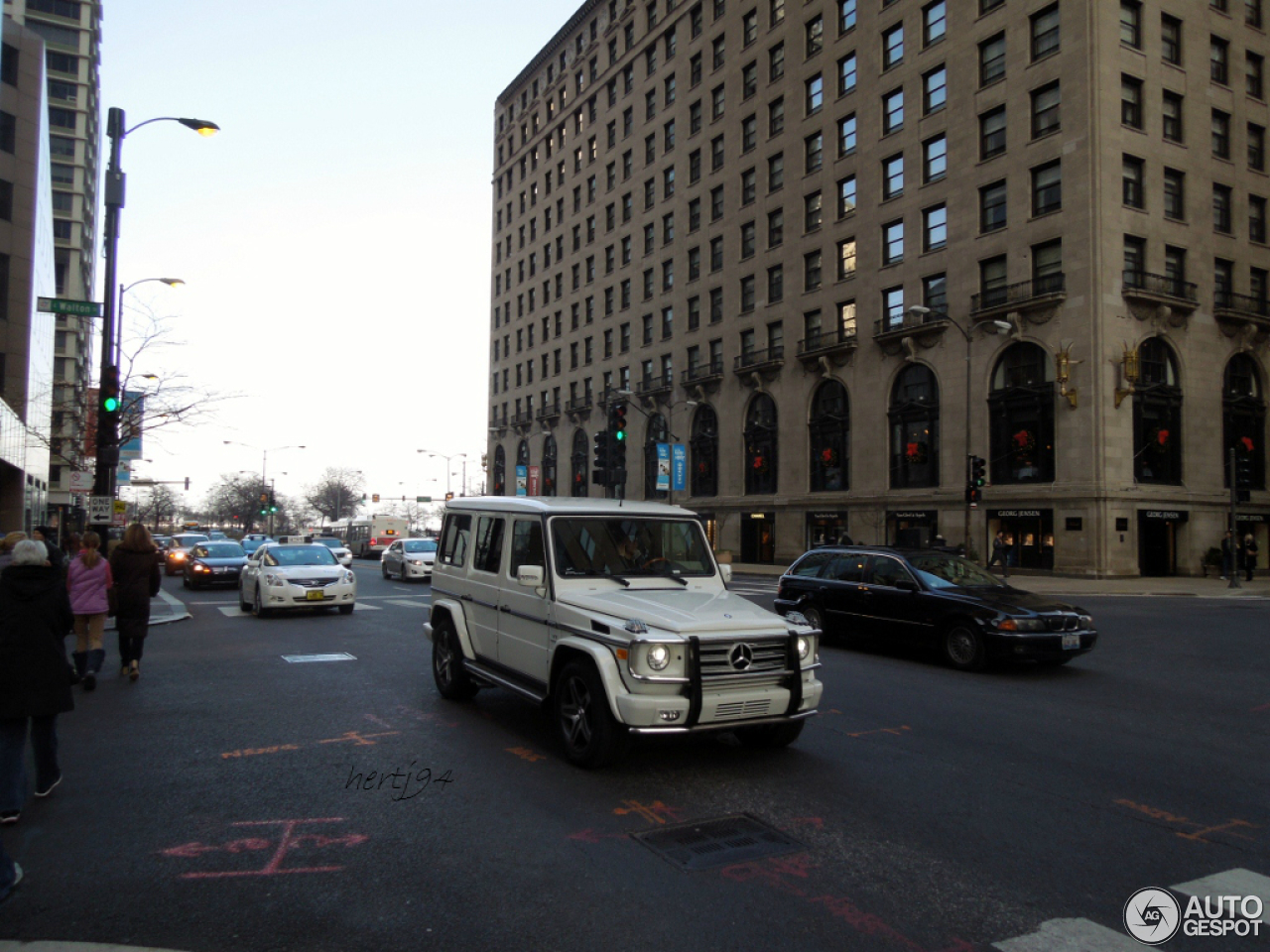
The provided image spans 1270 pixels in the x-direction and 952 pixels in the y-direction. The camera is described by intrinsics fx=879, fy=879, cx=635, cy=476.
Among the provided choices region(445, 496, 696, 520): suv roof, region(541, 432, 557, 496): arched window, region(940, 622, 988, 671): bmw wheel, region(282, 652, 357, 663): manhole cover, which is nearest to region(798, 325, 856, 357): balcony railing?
region(541, 432, 557, 496): arched window

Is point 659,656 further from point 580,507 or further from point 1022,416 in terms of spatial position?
point 1022,416

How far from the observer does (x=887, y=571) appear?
12711 mm

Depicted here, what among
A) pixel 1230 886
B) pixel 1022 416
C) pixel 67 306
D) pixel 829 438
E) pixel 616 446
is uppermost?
pixel 1022 416

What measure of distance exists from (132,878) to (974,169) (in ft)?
126

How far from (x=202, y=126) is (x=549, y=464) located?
53.6 m

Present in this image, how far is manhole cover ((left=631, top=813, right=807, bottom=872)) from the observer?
4680mm

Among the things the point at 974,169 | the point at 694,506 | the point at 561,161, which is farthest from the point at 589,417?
the point at 974,169

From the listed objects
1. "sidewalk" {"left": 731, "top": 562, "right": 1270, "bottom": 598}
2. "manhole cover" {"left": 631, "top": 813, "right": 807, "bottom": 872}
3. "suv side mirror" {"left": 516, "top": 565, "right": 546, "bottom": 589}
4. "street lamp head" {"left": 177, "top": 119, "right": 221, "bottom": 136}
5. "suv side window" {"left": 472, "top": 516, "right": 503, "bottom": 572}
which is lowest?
"sidewalk" {"left": 731, "top": 562, "right": 1270, "bottom": 598}

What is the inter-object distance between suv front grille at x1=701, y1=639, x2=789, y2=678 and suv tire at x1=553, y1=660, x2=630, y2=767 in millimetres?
748

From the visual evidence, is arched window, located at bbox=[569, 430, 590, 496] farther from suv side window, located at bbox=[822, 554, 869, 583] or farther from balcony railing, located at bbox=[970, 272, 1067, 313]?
suv side window, located at bbox=[822, 554, 869, 583]

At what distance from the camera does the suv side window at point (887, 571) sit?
12469mm

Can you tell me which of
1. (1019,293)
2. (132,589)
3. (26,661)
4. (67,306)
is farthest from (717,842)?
(1019,293)

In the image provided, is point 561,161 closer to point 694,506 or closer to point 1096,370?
point 694,506

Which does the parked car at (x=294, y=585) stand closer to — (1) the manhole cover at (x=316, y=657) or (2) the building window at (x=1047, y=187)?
(1) the manhole cover at (x=316, y=657)
